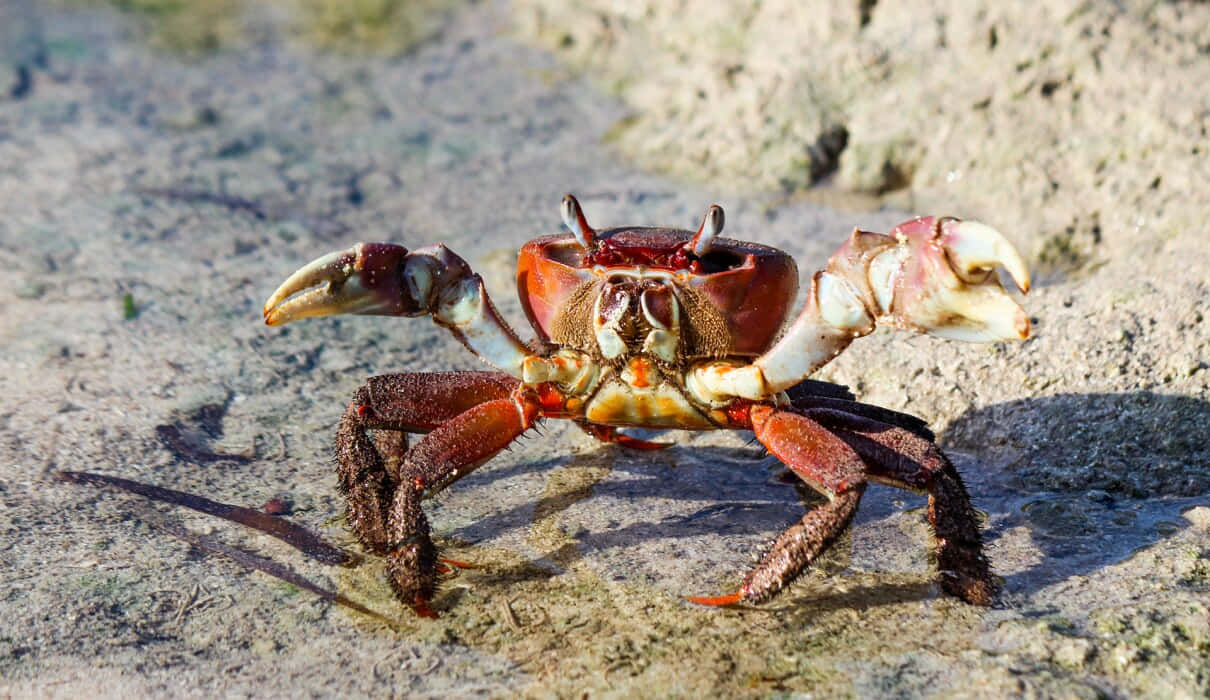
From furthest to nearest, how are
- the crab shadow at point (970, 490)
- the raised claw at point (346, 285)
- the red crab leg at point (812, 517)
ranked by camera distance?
the crab shadow at point (970, 490) < the raised claw at point (346, 285) < the red crab leg at point (812, 517)

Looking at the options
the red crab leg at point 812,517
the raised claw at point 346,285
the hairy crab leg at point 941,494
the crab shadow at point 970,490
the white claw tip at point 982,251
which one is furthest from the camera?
the crab shadow at point 970,490

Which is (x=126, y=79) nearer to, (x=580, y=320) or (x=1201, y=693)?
(x=580, y=320)

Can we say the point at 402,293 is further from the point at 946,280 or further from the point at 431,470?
the point at 946,280

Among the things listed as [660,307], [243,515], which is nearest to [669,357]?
[660,307]

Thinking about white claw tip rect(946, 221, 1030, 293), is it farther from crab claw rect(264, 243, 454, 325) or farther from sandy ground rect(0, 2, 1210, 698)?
crab claw rect(264, 243, 454, 325)

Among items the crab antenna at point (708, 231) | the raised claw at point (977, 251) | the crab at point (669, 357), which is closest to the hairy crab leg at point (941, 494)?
the crab at point (669, 357)

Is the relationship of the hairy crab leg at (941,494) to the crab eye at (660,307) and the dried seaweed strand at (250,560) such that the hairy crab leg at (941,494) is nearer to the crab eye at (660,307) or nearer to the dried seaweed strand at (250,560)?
the crab eye at (660,307)
